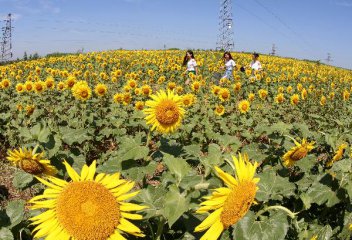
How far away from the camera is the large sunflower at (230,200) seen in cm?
156

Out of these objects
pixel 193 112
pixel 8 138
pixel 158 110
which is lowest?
pixel 8 138

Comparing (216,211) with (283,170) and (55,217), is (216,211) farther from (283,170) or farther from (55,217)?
(283,170)

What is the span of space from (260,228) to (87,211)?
83 cm

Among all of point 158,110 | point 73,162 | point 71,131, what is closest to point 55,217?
point 73,162

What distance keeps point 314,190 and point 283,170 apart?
31 cm

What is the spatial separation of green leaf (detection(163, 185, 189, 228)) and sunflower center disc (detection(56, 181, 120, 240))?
220 millimetres

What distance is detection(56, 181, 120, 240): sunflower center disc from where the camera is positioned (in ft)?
4.92

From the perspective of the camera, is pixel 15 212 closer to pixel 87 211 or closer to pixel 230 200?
pixel 87 211

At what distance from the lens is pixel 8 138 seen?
24.0 feet

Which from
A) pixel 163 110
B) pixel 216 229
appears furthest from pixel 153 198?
pixel 163 110

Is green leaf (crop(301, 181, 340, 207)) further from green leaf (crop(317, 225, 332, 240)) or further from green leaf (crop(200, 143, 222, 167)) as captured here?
green leaf (crop(200, 143, 222, 167))

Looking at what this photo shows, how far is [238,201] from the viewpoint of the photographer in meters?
1.56

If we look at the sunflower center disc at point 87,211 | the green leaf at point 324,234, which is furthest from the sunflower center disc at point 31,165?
the green leaf at point 324,234

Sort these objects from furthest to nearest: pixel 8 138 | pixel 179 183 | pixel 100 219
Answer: pixel 8 138, pixel 179 183, pixel 100 219
